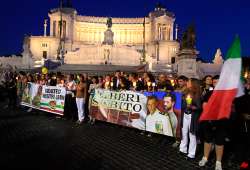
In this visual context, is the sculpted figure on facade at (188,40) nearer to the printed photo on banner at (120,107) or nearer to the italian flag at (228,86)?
the printed photo on banner at (120,107)

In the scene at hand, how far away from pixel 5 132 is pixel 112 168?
5288 millimetres

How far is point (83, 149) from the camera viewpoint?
9695 millimetres

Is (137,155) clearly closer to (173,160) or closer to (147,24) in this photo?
(173,160)

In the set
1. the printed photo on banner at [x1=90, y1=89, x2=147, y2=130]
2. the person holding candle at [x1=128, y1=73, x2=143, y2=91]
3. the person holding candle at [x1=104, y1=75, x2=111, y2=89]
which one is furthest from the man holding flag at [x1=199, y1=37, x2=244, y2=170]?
the person holding candle at [x1=104, y1=75, x2=111, y2=89]

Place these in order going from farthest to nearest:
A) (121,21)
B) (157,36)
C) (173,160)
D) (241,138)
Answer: (121,21) → (157,36) → (241,138) → (173,160)

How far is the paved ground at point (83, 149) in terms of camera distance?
8.18 m

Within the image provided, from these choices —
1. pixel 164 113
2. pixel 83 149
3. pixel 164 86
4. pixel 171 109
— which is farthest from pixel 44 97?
pixel 83 149

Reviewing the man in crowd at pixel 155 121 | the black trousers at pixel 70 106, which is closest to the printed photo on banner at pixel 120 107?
the man in crowd at pixel 155 121

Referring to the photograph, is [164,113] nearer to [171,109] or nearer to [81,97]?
[171,109]

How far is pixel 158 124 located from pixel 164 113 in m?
0.50

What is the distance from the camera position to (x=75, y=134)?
1210 cm

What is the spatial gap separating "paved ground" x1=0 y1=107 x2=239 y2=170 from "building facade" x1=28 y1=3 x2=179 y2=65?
55960mm

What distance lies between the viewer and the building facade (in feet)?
236

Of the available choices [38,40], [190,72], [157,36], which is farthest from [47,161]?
[157,36]
